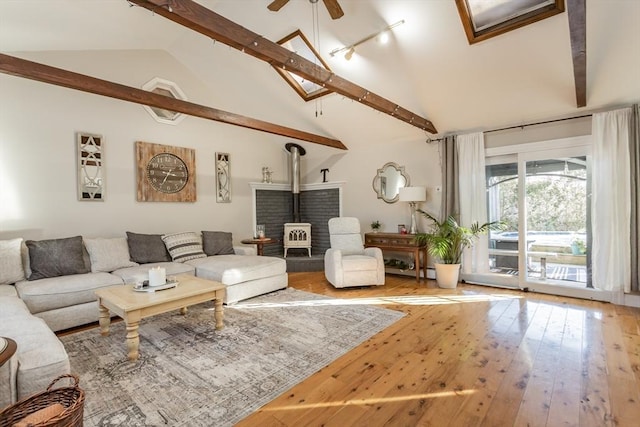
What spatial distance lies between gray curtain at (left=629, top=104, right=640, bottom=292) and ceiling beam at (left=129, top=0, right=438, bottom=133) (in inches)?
112

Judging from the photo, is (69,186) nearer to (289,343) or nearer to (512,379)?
(289,343)

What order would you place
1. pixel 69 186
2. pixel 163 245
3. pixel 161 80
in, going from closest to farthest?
1. pixel 69 186
2. pixel 163 245
3. pixel 161 80

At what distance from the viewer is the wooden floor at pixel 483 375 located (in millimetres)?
1713

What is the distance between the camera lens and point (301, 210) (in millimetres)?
6699

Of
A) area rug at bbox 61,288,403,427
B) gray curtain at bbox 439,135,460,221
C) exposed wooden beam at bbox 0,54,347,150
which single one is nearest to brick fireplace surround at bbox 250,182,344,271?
exposed wooden beam at bbox 0,54,347,150

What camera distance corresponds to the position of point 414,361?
7.59 feet

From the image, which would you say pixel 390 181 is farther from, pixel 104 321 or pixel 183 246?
pixel 104 321

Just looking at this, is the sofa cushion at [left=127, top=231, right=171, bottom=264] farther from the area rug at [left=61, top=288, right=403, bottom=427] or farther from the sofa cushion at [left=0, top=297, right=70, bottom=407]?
the sofa cushion at [left=0, top=297, right=70, bottom=407]

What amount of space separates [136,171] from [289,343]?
348 centimetres

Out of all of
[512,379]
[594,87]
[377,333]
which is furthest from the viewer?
[594,87]

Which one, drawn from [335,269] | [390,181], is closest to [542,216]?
[390,181]

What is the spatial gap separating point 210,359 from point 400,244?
3.39 metres

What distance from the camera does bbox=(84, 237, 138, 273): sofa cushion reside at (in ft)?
12.0

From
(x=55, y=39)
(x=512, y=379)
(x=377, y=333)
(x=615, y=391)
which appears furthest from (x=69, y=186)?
(x=615, y=391)
